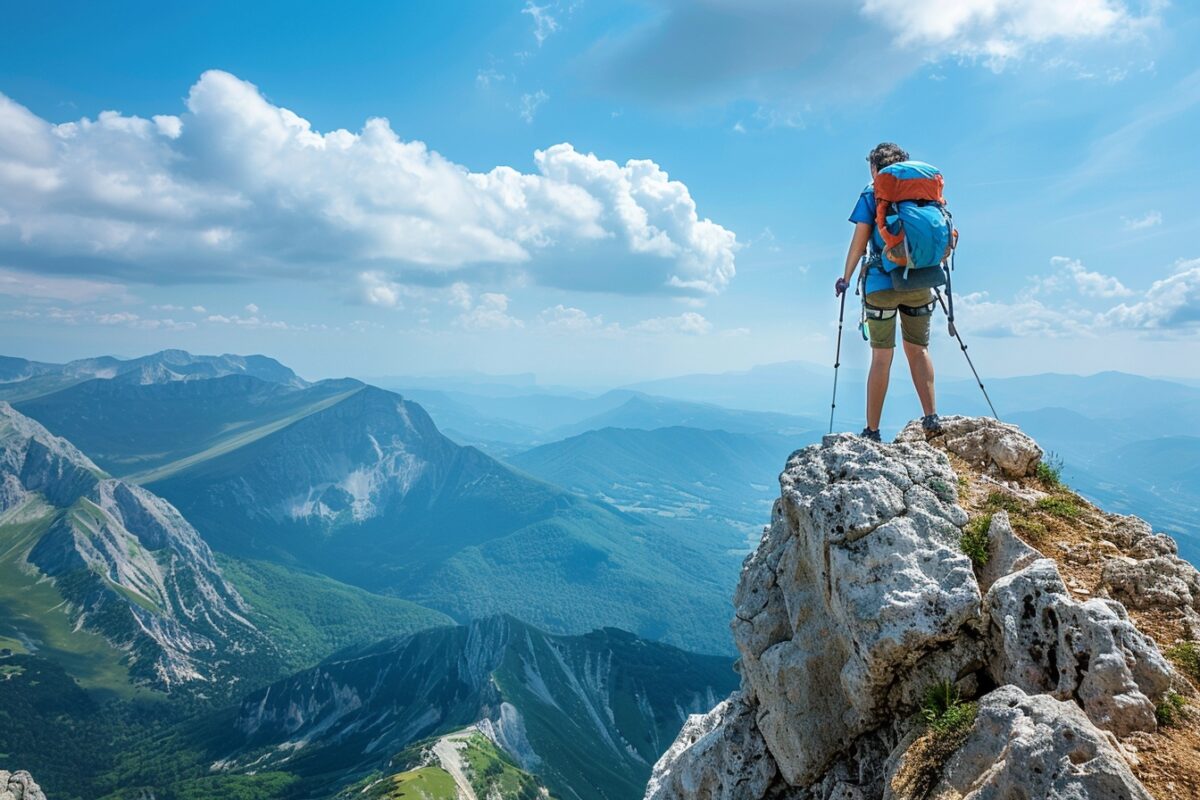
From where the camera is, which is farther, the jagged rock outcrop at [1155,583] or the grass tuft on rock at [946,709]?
the jagged rock outcrop at [1155,583]

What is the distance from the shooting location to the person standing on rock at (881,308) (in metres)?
13.0

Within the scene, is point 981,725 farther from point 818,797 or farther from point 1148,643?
point 818,797

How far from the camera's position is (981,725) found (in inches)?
282

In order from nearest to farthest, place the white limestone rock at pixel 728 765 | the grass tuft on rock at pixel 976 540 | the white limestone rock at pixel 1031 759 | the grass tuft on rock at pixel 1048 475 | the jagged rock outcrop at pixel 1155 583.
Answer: the white limestone rock at pixel 1031 759 < the jagged rock outcrop at pixel 1155 583 < the grass tuft on rock at pixel 976 540 < the grass tuft on rock at pixel 1048 475 < the white limestone rock at pixel 728 765

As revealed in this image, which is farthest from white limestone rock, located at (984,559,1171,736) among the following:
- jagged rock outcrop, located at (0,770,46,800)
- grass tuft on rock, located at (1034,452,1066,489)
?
jagged rock outcrop, located at (0,770,46,800)

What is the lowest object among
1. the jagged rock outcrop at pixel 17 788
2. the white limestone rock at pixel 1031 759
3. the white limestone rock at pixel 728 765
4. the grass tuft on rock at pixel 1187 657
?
the jagged rock outcrop at pixel 17 788

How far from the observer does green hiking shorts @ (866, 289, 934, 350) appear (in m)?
13.2

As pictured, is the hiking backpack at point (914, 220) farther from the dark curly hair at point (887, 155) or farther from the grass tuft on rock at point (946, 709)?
the grass tuft on rock at point (946, 709)

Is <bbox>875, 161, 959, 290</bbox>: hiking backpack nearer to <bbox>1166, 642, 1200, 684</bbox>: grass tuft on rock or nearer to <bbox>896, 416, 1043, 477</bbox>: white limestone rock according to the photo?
<bbox>896, 416, 1043, 477</bbox>: white limestone rock

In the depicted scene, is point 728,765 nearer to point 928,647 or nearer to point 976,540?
point 928,647

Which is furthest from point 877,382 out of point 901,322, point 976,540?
point 976,540

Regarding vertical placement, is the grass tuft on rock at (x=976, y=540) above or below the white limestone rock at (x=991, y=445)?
Answer: below

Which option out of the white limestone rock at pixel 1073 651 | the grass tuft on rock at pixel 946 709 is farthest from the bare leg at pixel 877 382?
the grass tuft on rock at pixel 946 709

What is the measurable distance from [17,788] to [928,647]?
10786 centimetres
